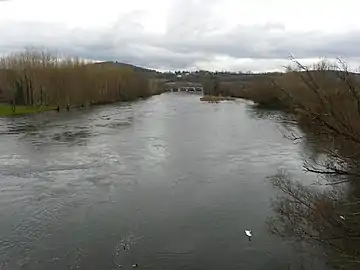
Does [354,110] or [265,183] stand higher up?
[354,110]

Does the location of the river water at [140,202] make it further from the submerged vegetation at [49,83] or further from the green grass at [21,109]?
the submerged vegetation at [49,83]

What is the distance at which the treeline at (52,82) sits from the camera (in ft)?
196

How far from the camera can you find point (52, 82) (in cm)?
6094

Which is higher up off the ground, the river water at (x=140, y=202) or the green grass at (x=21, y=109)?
the river water at (x=140, y=202)

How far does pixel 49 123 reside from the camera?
4100 cm

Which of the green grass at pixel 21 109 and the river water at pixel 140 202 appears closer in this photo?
the river water at pixel 140 202

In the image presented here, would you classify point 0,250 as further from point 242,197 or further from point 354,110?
point 354,110

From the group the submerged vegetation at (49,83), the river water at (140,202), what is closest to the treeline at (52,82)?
the submerged vegetation at (49,83)

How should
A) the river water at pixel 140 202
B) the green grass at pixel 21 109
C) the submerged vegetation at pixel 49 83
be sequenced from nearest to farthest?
the river water at pixel 140 202
the green grass at pixel 21 109
the submerged vegetation at pixel 49 83

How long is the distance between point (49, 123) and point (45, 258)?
3063 centimetres

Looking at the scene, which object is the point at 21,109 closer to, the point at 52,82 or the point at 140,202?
the point at 52,82

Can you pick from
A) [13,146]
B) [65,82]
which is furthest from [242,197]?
[65,82]

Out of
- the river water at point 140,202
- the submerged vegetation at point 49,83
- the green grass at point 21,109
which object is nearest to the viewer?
the river water at point 140,202

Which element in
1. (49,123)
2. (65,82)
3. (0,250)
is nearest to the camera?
(0,250)
